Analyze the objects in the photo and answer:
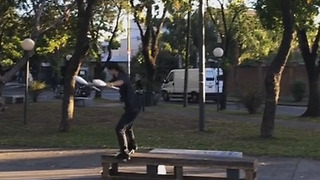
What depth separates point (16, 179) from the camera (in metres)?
11.3

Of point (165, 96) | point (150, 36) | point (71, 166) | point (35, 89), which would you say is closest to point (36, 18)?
point (71, 166)

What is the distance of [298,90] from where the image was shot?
47.4 m

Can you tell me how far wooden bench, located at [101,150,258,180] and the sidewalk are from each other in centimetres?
86

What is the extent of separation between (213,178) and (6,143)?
25.2ft

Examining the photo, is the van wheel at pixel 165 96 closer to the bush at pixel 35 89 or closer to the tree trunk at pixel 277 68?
the bush at pixel 35 89

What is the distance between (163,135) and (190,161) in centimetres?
851

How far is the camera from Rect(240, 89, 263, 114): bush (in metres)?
28.5

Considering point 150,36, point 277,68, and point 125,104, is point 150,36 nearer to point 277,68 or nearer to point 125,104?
point 277,68

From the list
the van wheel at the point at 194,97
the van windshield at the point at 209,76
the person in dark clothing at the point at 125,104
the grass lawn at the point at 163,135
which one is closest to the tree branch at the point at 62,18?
the grass lawn at the point at 163,135

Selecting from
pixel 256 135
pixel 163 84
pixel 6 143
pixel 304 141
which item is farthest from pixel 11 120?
pixel 163 84

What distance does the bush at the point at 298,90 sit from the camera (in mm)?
47312

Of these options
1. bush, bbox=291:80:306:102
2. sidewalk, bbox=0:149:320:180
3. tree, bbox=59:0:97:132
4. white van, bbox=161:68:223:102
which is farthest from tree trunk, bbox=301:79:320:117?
bush, bbox=291:80:306:102

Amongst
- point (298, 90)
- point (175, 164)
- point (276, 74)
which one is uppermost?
point (276, 74)

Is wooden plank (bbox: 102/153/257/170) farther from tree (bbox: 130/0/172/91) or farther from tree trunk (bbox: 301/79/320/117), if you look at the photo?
tree (bbox: 130/0/172/91)
